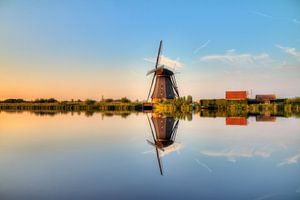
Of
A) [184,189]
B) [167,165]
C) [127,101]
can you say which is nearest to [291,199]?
[184,189]

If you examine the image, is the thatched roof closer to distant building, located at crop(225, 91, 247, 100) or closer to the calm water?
distant building, located at crop(225, 91, 247, 100)

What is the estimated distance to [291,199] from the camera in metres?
5.11

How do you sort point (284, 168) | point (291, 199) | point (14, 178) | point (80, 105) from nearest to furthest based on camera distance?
point (291, 199)
point (14, 178)
point (284, 168)
point (80, 105)

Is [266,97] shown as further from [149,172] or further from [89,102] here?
[149,172]

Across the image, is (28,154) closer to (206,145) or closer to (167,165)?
(167,165)

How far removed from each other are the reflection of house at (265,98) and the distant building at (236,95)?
3.15 meters

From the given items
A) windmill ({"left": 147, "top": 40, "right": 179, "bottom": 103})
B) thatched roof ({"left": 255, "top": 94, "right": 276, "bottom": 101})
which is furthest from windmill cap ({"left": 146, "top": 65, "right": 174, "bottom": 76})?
thatched roof ({"left": 255, "top": 94, "right": 276, "bottom": 101})

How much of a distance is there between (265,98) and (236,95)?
23.2ft

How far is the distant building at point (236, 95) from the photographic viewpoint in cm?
5041

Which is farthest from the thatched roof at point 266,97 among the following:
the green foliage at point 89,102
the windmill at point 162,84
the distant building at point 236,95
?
the green foliage at point 89,102

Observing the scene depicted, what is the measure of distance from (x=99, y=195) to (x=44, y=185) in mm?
1390

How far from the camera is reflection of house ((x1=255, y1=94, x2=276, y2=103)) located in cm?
5166

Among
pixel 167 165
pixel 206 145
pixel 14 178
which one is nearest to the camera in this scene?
pixel 14 178

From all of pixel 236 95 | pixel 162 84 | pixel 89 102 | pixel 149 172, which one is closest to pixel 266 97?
pixel 236 95
